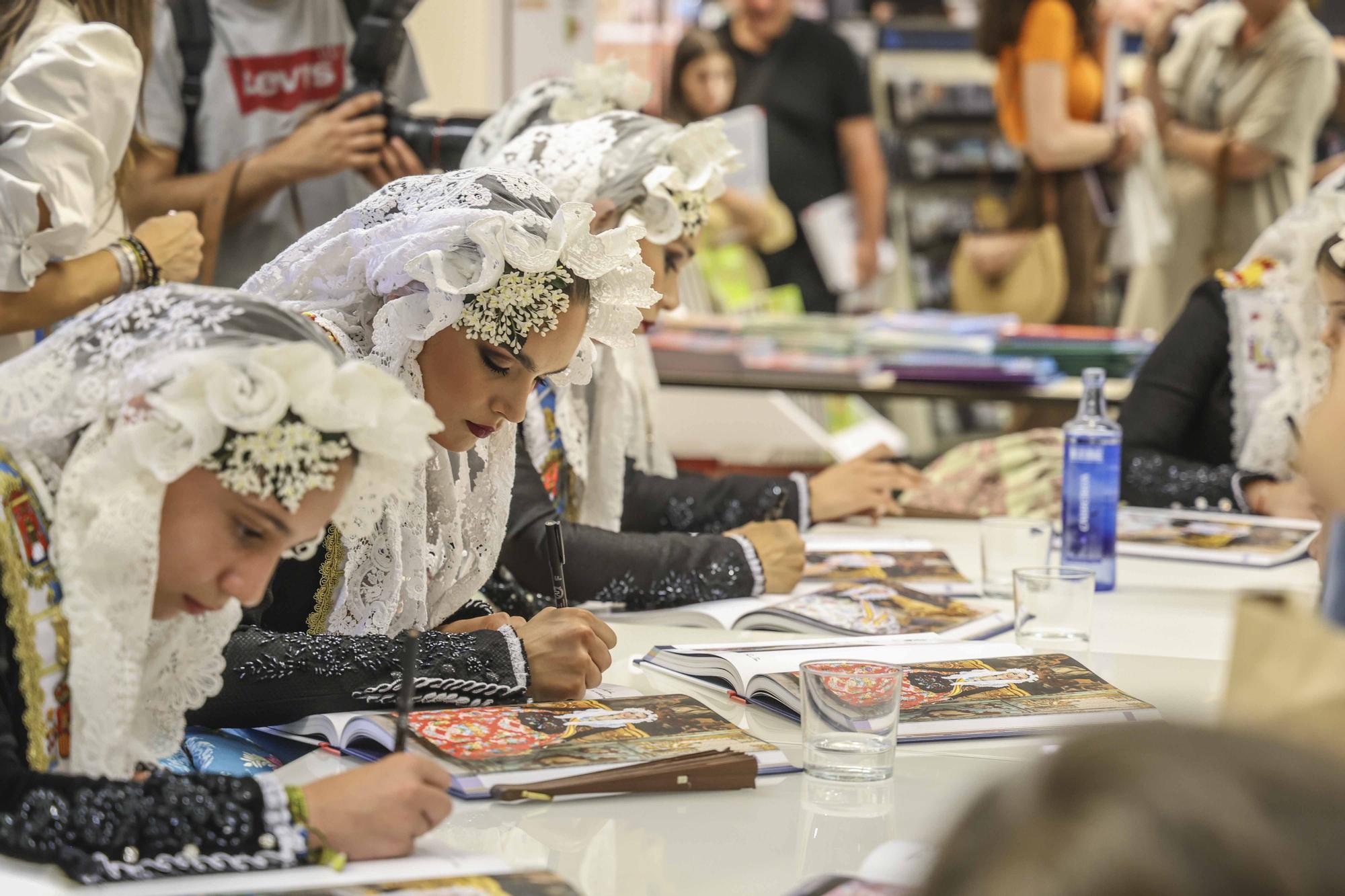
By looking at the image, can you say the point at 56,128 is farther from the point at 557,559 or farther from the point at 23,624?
the point at 23,624

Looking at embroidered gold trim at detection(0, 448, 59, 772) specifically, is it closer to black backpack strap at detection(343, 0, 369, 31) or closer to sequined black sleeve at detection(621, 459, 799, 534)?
sequined black sleeve at detection(621, 459, 799, 534)

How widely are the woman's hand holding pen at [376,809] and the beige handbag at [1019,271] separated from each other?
4.06 meters

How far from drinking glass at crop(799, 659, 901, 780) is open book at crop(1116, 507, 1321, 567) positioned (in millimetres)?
1232

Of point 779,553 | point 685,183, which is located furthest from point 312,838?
point 685,183

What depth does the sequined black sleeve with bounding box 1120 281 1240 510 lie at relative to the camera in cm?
303

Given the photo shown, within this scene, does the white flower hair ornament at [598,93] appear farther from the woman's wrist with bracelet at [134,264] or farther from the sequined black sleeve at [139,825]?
the sequined black sleeve at [139,825]

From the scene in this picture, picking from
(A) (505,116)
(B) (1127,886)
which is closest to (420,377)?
(A) (505,116)

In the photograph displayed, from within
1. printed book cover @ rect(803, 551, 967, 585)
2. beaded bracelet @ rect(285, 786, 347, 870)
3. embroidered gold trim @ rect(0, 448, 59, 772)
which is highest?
embroidered gold trim @ rect(0, 448, 59, 772)

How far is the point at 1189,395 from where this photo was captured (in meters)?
3.05

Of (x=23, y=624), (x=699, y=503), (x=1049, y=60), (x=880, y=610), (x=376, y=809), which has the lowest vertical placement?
(x=699, y=503)

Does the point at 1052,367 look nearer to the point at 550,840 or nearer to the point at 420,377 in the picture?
the point at 420,377

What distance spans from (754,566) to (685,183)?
2.14 ft

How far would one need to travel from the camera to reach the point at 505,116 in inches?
106

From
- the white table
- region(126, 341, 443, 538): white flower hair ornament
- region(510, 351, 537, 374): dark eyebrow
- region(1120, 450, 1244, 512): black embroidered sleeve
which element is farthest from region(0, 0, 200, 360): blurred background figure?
region(1120, 450, 1244, 512): black embroidered sleeve
